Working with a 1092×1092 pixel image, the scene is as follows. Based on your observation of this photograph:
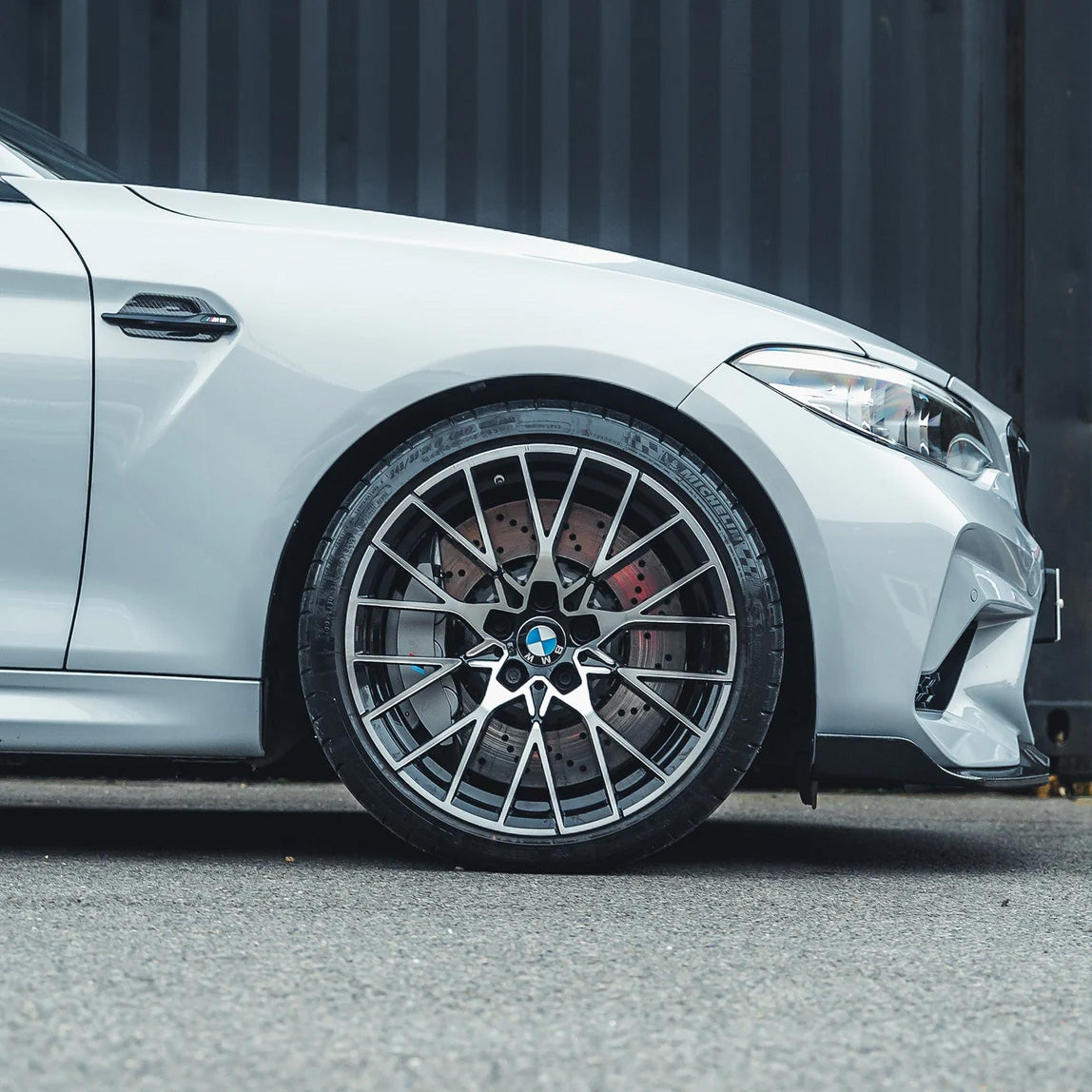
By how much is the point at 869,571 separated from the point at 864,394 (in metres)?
0.32

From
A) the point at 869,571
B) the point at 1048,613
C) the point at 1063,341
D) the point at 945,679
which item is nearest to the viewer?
the point at 869,571

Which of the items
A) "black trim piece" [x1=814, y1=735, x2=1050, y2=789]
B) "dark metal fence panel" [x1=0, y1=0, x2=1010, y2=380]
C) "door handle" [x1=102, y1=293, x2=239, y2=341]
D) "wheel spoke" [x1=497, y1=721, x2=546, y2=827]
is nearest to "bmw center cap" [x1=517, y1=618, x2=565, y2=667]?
"wheel spoke" [x1=497, y1=721, x2=546, y2=827]

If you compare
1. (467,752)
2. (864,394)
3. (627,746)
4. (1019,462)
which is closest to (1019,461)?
(1019,462)

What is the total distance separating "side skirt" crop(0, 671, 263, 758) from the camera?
2.71 metres

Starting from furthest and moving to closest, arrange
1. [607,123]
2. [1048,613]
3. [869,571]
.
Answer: [607,123]
[1048,613]
[869,571]

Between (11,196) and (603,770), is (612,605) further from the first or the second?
(11,196)

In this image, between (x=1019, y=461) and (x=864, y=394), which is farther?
(x=1019, y=461)

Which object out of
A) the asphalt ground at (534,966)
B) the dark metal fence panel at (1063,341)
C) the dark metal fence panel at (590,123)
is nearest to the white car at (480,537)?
the asphalt ground at (534,966)

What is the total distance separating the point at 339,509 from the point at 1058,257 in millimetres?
3008

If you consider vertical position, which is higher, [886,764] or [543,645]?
[543,645]

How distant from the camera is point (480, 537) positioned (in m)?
2.74

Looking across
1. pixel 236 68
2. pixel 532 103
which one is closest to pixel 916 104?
pixel 532 103

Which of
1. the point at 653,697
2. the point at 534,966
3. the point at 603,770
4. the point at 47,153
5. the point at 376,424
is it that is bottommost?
the point at 534,966

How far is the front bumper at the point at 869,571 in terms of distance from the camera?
267cm
